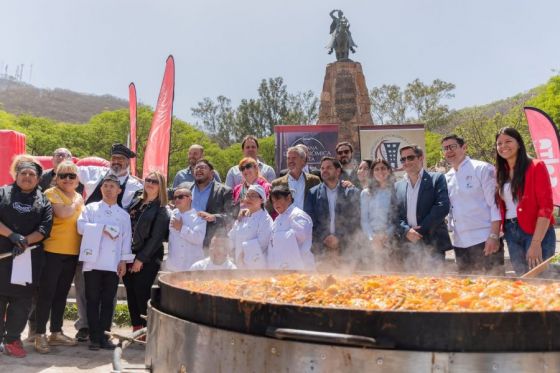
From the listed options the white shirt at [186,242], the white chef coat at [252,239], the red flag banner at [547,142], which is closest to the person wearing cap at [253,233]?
the white chef coat at [252,239]

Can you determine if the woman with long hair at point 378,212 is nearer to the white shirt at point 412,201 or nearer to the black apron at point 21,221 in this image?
the white shirt at point 412,201

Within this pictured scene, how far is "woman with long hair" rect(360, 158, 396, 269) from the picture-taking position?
222 inches

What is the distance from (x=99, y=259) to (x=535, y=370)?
15.0ft

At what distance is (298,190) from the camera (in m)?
6.39

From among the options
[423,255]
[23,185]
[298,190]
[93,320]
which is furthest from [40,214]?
[423,255]

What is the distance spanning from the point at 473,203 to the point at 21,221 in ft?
13.7

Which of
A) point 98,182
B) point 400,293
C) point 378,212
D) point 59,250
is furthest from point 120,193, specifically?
point 400,293

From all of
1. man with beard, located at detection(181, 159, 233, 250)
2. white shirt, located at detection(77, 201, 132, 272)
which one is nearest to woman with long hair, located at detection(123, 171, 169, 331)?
white shirt, located at detection(77, 201, 132, 272)

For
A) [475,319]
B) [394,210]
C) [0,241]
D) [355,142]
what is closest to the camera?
[475,319]

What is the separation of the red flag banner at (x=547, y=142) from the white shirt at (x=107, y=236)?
9782 millimetres

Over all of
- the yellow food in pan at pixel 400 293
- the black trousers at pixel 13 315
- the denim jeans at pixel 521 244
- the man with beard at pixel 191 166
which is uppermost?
the man with beard at pixel 191 166

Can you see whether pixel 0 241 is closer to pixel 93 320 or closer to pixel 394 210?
pixel 93 320

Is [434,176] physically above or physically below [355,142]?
below

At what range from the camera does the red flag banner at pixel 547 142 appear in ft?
41.0
